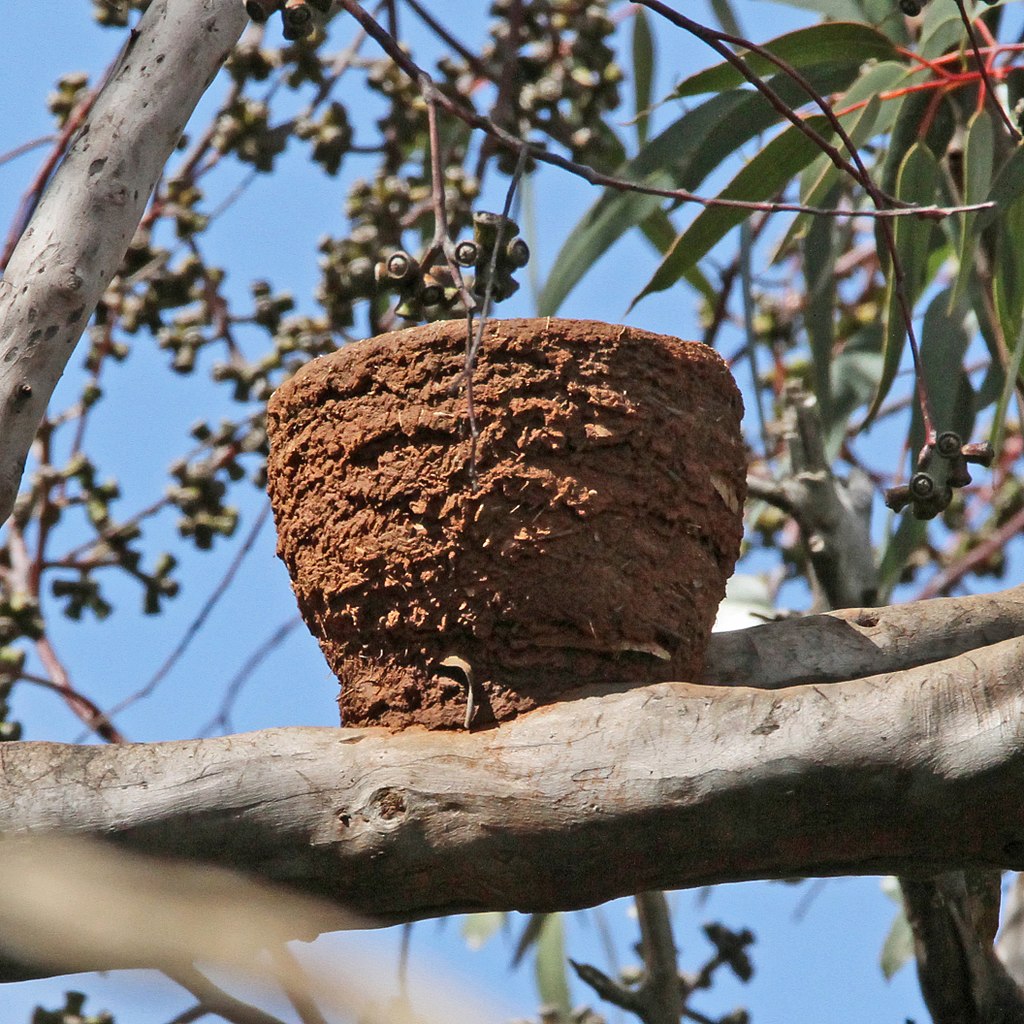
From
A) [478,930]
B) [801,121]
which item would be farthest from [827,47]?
[478,930]

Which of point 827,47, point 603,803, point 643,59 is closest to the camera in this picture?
point 603,803

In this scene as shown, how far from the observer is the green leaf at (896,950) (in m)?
4.42

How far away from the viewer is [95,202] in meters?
1.95

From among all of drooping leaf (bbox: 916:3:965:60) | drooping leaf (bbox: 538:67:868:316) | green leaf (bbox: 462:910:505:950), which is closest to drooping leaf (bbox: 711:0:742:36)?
drooping leaf (bbox: 538:67:868:316)

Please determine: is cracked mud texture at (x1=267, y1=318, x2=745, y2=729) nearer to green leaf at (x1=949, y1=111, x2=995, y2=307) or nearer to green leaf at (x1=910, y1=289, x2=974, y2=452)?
green leaf at (x1=949, y1=111, x2=995, y2=307)

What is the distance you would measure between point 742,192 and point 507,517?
1556 millimetres

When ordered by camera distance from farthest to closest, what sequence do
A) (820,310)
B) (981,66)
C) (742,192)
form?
(820,310) < (742,192) < (981,66)

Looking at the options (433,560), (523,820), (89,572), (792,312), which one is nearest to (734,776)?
(523,820)

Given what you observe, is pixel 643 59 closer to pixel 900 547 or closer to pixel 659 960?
pixel 900 547

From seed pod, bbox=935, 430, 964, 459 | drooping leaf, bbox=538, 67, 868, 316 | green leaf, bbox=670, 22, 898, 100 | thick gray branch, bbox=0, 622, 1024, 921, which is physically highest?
green leaf, bbox=670, 22, 898, 100

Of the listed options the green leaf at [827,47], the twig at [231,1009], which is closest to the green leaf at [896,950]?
the green leaf at [827,47]

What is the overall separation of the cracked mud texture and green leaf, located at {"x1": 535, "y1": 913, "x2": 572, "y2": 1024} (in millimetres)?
2879

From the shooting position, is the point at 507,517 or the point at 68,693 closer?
the point at 507,517

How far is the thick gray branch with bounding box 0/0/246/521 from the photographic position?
6.08 ft
